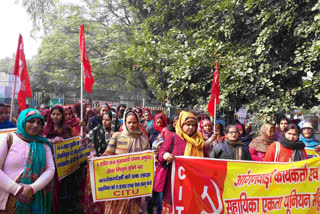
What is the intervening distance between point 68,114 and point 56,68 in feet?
55.5

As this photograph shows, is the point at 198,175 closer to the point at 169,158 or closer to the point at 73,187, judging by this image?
the point at 169,158

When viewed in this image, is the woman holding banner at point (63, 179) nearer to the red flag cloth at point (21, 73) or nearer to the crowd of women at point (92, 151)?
the crowd of women at point (92, 151)

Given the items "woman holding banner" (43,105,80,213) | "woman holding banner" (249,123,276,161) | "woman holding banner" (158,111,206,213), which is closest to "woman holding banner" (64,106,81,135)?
"woman holding banner" (43,105,80,213)

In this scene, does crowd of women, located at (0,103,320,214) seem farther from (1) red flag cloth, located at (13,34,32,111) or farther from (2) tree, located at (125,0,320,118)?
(2) tree, located at (125,0,320,118)

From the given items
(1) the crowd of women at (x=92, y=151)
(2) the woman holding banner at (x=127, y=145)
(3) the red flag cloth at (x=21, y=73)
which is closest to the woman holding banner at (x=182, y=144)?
(1) the crowd of women at (x=92, y=151)

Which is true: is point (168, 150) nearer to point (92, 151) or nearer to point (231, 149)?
point (231, 149)

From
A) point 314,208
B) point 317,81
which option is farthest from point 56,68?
point 314,208

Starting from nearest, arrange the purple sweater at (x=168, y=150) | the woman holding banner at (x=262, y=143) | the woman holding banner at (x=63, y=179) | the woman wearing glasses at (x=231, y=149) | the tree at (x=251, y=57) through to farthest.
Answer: the purple sweater at (x=168, y=150)
the woman wearing glasses at (x=231, y=149)
the woman holding banner at (x=63, y=179)
the woman holding banner at (x=262, y=143)
the tree at (x=251, y=57)

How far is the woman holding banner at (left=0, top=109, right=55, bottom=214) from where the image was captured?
2.59 m

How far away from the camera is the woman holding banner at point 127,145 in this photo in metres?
3.40

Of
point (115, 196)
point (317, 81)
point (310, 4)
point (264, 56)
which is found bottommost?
point (115, 196)

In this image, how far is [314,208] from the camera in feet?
11.9

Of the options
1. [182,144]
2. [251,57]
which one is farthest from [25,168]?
[251,57]

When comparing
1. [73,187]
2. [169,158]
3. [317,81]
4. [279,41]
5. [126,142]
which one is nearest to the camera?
[169,158]
